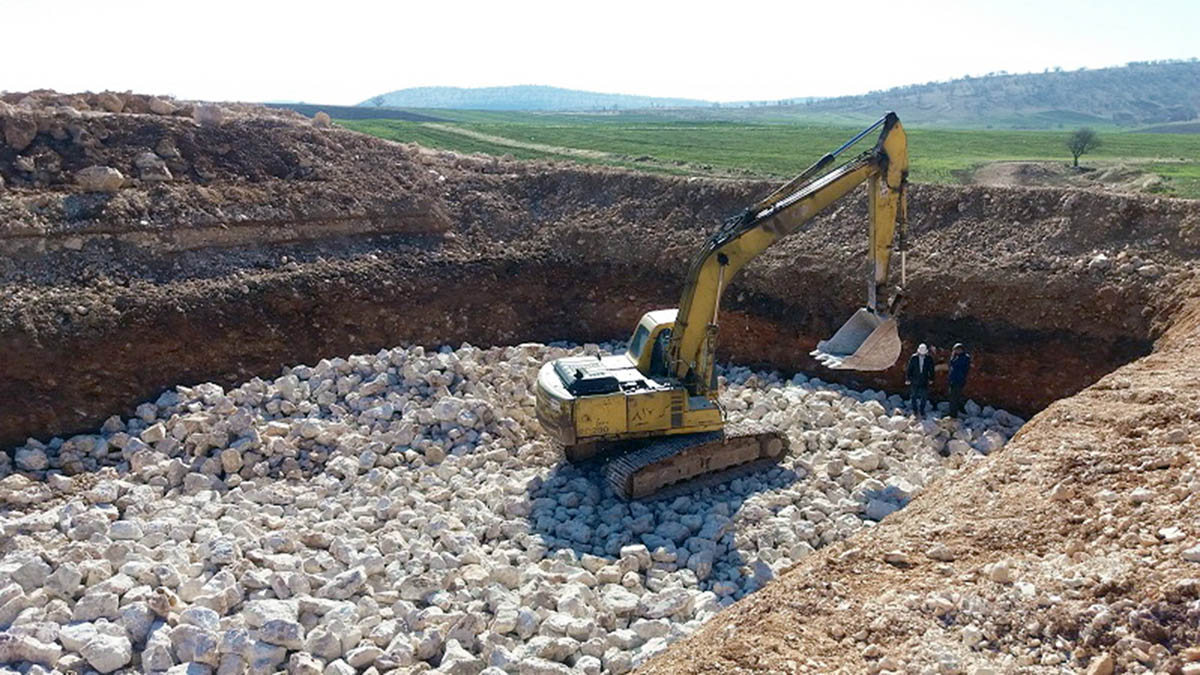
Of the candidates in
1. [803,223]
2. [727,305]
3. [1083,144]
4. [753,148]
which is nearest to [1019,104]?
[1083,144]

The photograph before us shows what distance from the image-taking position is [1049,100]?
435 ft

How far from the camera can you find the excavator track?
10.7 metres

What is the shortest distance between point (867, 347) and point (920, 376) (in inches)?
131

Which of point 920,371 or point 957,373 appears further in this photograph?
point 920,371

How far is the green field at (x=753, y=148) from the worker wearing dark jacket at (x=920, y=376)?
46.2ft

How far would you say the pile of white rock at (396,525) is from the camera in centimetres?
760

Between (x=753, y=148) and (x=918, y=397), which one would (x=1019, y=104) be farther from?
(x=918, y=397)

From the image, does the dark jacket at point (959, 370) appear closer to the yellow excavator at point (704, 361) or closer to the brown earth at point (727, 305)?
the brown earth at point (727, 305)

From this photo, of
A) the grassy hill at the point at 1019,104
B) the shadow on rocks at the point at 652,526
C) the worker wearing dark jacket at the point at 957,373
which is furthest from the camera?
the grassy hill at the point at 1019,104

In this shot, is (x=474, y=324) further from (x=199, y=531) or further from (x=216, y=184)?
(x=199, y=531)

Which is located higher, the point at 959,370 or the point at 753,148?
the point at 753,148

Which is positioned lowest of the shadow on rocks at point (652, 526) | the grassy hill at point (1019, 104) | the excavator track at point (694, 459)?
the shadow on rocks at point (652, 526)

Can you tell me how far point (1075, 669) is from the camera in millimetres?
5133

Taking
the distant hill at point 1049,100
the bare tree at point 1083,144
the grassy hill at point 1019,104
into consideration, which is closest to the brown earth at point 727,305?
the bare tree at point 1083,144
